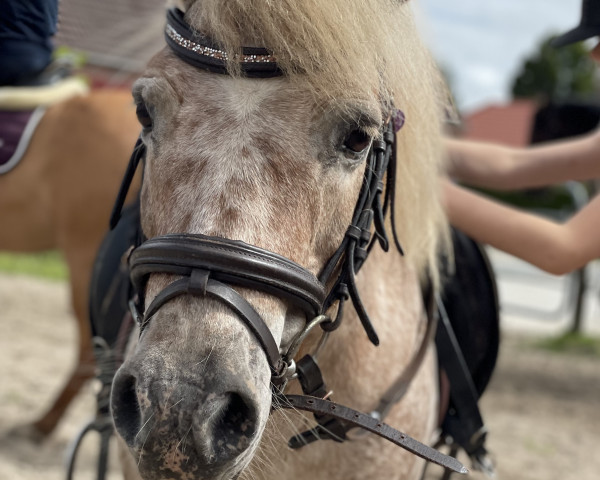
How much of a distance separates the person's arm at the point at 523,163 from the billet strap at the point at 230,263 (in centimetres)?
137

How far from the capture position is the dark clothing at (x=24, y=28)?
5.80 ft

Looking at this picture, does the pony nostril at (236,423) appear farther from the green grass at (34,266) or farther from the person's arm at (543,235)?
the green grass at (34,266)

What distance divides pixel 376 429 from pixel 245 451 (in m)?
0.37

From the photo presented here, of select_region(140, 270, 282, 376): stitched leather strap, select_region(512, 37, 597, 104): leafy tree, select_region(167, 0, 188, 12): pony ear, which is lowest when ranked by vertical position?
select_region(512, 37, 597, 104): leafy tree

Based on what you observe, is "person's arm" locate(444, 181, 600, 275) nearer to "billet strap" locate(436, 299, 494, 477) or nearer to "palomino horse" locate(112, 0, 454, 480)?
"billet strap" locate(436, 299, 494, 477)

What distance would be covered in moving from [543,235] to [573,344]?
19.4 ft

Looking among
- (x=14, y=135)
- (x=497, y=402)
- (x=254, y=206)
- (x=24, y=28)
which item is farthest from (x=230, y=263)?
(x=497, y=402)

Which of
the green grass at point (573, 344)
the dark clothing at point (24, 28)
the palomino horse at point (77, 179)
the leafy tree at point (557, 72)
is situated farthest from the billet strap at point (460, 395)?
the leafy tree at point (557, 72)

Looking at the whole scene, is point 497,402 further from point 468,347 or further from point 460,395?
point 460,395

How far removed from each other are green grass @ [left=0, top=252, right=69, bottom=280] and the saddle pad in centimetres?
513

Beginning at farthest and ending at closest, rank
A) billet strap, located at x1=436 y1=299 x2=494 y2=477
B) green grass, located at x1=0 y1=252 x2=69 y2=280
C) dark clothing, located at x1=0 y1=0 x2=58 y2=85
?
green grass, located at x1=0 y1=252 x2=69 y2=280 < billet strap, located at x1=436 y1=299 x2=494 y2=477 < dark clothing, located at x1=0 y1=0 x2=58 y2=85

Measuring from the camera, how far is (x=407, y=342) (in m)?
1.78

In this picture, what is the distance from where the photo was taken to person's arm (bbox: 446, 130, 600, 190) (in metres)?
2.18

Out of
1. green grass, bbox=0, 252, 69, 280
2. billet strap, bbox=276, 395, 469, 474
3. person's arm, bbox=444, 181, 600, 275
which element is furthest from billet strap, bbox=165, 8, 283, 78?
green grass, bbox=0, 252, 69, 280
